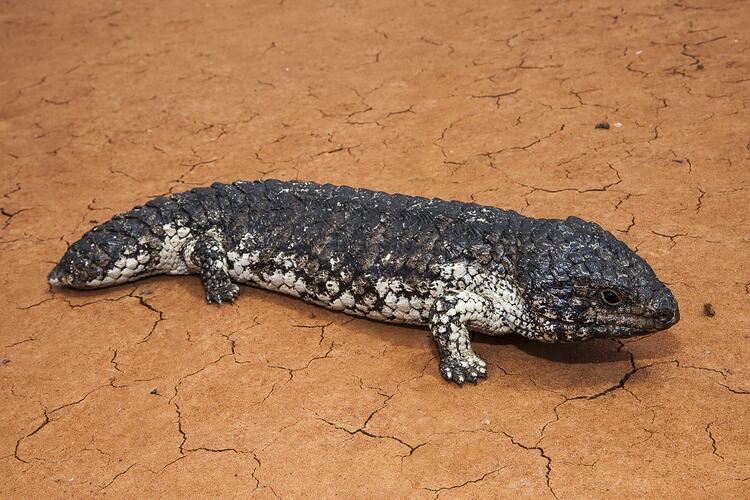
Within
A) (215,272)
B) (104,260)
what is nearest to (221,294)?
(215,272)

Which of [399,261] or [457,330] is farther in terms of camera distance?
[399,261]

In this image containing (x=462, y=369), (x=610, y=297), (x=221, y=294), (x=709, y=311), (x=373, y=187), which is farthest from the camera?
(x=373, y=187)

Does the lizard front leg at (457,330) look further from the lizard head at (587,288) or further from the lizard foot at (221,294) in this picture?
the lizard foot at (221,294)

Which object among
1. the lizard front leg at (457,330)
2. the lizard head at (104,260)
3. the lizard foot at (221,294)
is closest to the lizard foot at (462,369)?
the lizard front leg at (457,330)

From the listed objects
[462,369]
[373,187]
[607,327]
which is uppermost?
[607,327]

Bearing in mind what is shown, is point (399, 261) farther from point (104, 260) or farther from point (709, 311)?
point (104, 260)

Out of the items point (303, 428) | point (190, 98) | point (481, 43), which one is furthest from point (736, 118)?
point (190, 98)
